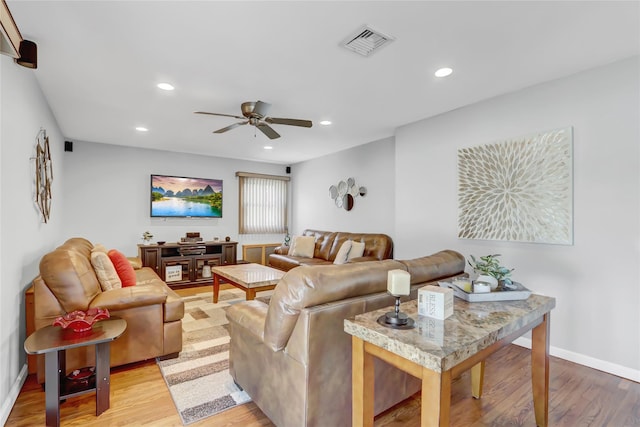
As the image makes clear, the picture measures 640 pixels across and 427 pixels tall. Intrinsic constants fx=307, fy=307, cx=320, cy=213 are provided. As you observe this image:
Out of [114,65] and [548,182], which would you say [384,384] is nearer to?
[548,182]

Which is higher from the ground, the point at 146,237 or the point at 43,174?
the point at 43,174

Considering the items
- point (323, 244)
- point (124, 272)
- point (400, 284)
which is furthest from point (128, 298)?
point (323, 244)

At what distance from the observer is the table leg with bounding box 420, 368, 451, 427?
107cm

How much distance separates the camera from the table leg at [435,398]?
107 cm

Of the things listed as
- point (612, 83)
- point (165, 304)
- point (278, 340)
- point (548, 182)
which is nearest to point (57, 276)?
point (165, 304)

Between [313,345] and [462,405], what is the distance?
1.33m

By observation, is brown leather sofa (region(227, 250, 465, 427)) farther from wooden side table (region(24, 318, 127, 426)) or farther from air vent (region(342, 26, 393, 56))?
air vent (region(342, 26, 393, 56))

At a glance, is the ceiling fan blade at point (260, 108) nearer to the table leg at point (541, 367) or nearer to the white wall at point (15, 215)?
the white wall at point (15, 215)

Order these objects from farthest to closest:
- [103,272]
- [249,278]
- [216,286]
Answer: [216,286]
[249,278]
[103,272]

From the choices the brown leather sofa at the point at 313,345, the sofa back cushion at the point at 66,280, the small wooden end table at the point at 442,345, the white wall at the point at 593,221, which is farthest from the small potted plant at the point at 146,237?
the white wall at the point at 593,221

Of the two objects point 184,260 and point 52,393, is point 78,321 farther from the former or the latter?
point 184,260

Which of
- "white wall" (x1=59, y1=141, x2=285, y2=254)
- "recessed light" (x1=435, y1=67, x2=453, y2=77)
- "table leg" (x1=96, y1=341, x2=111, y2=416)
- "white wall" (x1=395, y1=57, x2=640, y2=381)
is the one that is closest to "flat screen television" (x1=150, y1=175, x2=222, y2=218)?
"white wall" (x1=59, y1=141, x2=285, y2=254)

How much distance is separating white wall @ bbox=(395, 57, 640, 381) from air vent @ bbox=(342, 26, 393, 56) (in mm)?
1781

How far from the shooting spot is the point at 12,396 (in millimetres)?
2043
